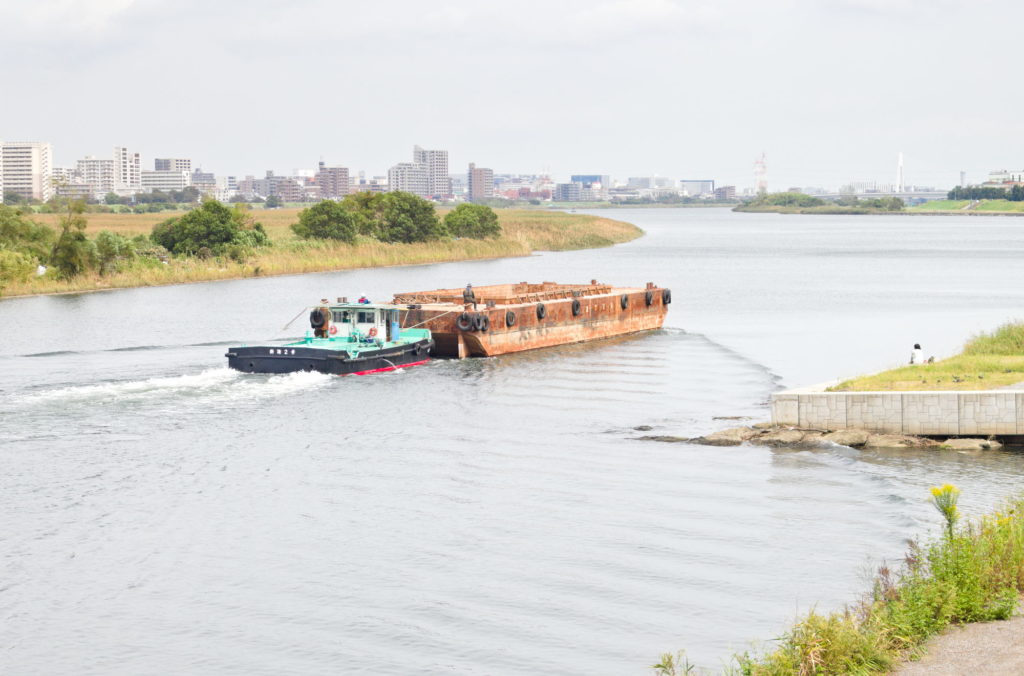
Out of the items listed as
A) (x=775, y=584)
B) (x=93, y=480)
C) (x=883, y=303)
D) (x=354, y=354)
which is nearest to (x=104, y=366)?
(x=354, y=354)

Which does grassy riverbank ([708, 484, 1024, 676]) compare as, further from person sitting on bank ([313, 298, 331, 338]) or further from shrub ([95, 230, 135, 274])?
shrub ([95, 230, 135, 274])

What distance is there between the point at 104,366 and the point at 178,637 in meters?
23.7

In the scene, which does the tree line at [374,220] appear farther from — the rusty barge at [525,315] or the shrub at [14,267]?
the rusty barge at [525,315]

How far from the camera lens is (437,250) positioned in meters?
→ 99.1

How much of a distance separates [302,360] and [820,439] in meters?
16.4

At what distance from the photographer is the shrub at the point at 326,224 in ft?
303

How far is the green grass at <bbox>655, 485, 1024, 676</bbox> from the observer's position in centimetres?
1277

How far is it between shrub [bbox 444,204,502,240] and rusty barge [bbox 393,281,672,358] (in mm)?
52578

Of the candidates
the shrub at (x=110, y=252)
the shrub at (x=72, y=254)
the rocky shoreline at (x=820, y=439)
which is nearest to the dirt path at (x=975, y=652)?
the rocky shoreline at (x=820, y=439)

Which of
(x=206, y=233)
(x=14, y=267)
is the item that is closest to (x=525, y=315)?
(x=14, y=267)

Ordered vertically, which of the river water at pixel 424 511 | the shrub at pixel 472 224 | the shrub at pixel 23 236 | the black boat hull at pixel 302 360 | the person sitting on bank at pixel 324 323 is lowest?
the river water at pixel 424 511

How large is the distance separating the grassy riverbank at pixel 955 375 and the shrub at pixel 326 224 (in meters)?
65.2

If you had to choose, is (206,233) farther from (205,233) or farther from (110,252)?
(110,252)

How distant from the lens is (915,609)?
46.0 ft
